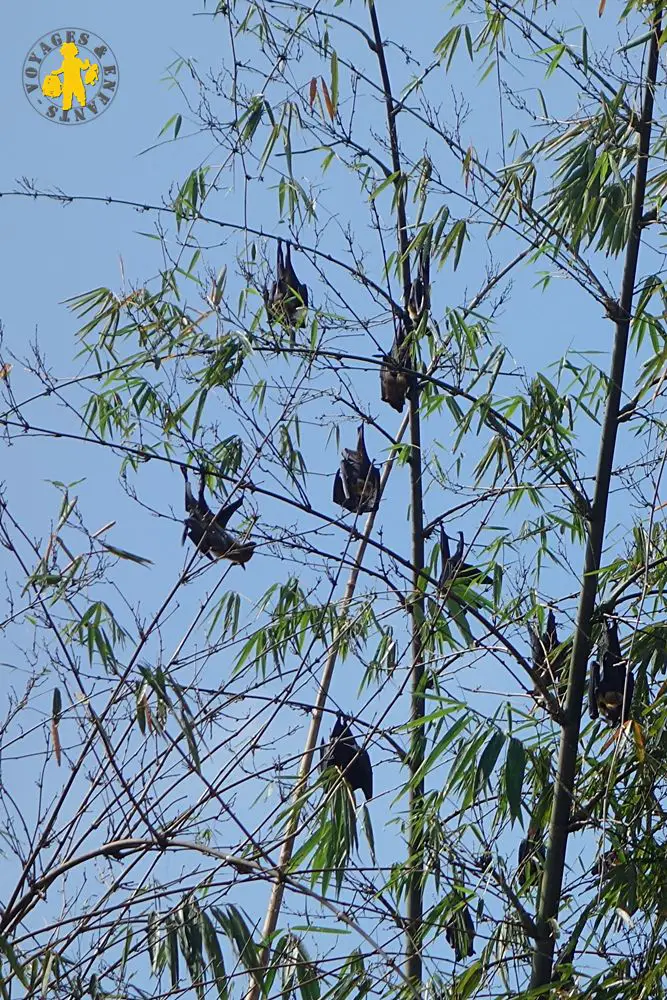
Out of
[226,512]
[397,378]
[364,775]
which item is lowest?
[364,775]

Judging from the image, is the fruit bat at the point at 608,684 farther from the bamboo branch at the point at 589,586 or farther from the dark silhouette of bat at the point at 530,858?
the dark silhouette of bat at the point at 530,858

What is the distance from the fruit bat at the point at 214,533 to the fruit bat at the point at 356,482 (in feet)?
1.23

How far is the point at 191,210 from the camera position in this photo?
158 inches

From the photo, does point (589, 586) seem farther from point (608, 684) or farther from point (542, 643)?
point (608, 684)

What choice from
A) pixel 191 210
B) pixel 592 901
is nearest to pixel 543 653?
pixel 592 901

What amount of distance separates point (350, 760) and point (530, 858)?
493mm

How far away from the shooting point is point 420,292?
4.02 meters

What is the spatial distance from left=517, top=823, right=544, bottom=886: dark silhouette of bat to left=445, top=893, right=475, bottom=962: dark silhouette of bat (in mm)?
157

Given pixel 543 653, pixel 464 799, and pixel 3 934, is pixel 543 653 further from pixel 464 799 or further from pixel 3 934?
pixel 3 934

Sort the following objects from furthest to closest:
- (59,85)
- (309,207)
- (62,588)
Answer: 1. (59,85)
2. (309,207)
3. (62,588)

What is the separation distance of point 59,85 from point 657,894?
310 cm

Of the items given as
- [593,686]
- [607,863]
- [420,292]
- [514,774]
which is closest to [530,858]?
[607,863]

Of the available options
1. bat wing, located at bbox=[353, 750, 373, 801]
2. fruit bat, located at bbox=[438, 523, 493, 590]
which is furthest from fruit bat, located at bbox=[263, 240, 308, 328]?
bat wing, located at bbox=[353, 750, 373, 801]

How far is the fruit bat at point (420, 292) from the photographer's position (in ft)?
13.1
